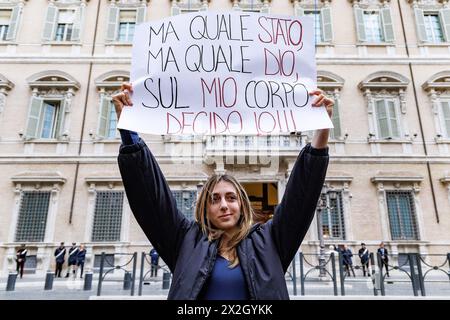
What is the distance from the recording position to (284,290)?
1423 millimetres

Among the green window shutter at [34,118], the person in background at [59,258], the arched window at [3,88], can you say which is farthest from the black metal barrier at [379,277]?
the arched window at [3,88]

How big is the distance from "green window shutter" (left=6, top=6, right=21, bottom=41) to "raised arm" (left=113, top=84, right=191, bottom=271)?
18.2 m

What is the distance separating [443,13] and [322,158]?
1914 cm

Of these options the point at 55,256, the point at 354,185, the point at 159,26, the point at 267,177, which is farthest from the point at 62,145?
the point at 159,26

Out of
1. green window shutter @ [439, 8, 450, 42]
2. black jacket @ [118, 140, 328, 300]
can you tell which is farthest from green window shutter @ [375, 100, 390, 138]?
black jacket @ [118, 140, 328, 300]

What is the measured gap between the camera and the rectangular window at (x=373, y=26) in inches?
656

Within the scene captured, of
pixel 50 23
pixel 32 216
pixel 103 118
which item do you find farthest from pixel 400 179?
pixel 50 23

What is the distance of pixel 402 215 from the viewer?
46.4 ft

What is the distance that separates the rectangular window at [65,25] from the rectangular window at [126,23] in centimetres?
230

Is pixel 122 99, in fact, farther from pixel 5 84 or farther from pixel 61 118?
pixel 5 84

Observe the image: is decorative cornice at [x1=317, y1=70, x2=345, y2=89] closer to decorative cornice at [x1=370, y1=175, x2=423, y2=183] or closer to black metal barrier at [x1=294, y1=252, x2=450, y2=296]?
decorative cornice at [x1=370, y1=175, x2=423, y2=183]

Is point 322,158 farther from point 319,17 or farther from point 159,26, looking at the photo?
point 319,17

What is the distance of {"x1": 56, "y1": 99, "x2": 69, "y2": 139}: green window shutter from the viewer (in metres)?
15.1

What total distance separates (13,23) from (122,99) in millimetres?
18166
